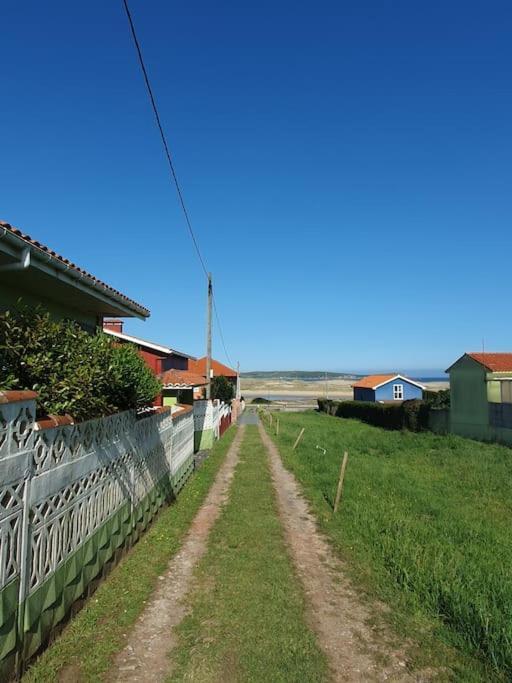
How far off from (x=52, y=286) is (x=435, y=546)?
6.42 meters

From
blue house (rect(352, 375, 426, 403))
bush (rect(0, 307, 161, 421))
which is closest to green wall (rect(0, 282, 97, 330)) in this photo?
bush (rect(0, 307, 161, 421))

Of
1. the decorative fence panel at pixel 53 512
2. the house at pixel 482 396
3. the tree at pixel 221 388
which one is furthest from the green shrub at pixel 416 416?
the decorative fence panel at pixel 53 512

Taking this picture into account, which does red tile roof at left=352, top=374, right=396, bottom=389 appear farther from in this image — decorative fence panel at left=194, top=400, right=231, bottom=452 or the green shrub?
decorative fence panel at left=194, top=400, right=231, bottom=452

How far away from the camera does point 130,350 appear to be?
7.27 meters

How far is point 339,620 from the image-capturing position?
16.1ft

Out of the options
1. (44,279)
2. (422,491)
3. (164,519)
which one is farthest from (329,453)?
(44,279)

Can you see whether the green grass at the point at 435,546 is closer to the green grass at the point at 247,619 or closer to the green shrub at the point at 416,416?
the green grass at the point at 247,619

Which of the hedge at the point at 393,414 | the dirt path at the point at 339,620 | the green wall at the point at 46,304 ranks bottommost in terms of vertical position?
the dirt path at the point at 339,620

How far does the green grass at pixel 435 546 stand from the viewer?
14.4ft

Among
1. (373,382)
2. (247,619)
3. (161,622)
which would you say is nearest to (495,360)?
(247,619)

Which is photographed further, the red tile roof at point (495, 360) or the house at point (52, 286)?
the red tile roof at point (495, 360)

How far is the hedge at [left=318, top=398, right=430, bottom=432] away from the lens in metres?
35.2

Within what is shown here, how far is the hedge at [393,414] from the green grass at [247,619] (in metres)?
28.9

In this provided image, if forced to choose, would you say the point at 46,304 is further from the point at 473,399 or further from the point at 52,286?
the point at 473,399
